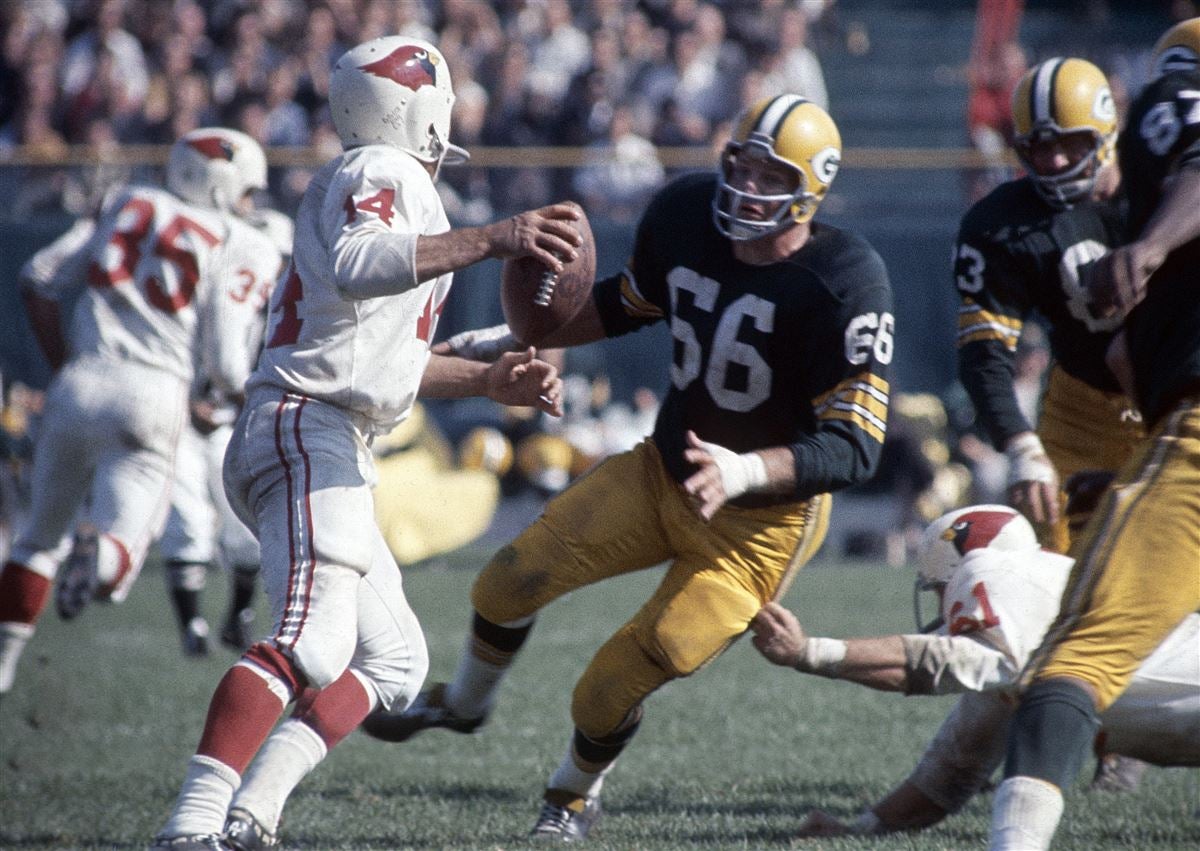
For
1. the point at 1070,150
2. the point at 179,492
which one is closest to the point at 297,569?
the point at 1070,150

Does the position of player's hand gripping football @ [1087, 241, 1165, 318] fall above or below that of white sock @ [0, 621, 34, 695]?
above

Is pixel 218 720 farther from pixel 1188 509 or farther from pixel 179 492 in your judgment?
pixel 179 492

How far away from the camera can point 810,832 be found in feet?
13.7

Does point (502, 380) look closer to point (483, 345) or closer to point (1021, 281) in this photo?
point (483, 345)

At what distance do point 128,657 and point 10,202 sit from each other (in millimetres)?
6439

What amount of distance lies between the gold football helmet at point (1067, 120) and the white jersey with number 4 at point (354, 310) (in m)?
1.81

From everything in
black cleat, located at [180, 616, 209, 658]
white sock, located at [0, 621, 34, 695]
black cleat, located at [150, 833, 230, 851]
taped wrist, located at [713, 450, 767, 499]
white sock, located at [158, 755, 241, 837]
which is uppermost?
taped wrist, located at [713, 450, 767, 499]

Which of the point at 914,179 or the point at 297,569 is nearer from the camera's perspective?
the point at 297,569

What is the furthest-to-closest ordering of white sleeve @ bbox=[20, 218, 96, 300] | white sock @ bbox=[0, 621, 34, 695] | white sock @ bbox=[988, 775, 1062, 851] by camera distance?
white sleeve @ bbox=[20, 218, 96, 300] < white sock @ bbox=[0, 621, 34, 695] < white sock @ bbox=[988, 775, 1062, 851]

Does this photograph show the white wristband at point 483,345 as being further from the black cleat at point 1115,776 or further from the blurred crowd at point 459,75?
the blurred crowd at point 459,75

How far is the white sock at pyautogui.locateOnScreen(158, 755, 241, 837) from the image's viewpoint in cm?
321

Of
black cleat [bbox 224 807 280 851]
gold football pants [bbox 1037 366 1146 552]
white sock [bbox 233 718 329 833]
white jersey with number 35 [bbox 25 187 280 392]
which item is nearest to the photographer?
black cleat [bbox 224 807 280 851]

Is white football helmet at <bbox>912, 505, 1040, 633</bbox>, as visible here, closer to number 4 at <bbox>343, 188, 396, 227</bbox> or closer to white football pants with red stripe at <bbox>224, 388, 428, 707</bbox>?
white football pants with red stripe at <bbox>224, 388, 428, 707</bbox>

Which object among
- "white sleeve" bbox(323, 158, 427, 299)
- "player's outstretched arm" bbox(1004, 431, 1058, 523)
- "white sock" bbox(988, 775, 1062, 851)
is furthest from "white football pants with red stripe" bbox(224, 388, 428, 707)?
"player's outstretched arm" bbox(1004, 431, 1058, 523)
